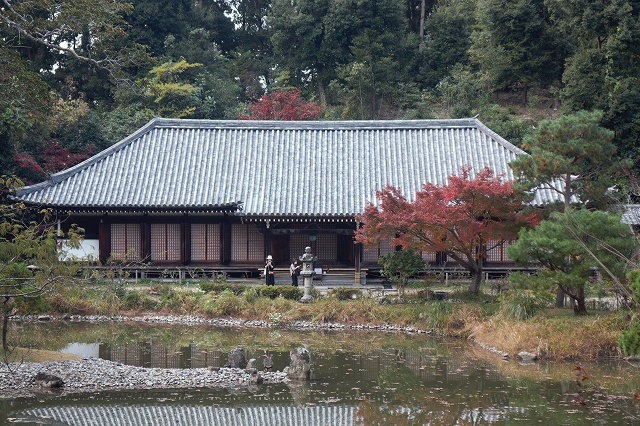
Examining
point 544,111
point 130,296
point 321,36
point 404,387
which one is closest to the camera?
point 404,387

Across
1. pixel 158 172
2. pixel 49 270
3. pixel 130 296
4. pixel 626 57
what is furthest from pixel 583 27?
pixel 49 270

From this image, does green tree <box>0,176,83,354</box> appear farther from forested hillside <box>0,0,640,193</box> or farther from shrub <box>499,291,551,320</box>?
forested hillside <box>0,0,640,193</box>

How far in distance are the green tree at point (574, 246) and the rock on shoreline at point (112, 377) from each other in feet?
25.7

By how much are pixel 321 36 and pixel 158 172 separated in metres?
21.2

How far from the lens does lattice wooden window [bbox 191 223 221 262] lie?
34.0 metres

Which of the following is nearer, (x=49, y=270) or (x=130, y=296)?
(x=49, y=270)

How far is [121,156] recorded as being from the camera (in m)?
35.6

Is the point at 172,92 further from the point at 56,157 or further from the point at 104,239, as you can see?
the point at 104,239

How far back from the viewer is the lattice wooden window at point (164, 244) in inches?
1331

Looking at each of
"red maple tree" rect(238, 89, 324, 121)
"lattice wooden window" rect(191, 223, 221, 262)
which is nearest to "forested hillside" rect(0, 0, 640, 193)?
"red maple tree" rect(238, 89, 324, 121)

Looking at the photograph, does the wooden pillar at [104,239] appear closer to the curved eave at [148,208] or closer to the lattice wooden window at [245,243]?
the curved eave at [148,208]

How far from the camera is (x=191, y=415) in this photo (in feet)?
55.8

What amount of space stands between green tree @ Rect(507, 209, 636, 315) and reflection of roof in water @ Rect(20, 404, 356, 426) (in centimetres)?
783

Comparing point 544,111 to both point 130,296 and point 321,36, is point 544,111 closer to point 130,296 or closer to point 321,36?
point 321,36
